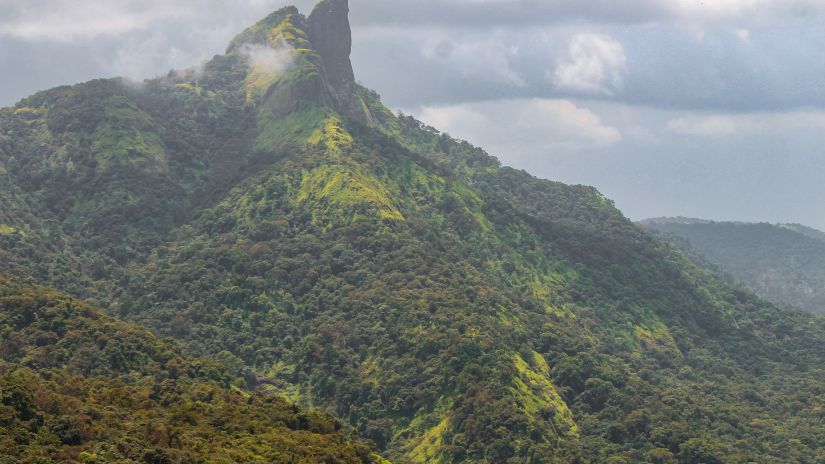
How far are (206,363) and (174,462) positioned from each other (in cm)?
5830

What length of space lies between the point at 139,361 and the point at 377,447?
42.1 metres

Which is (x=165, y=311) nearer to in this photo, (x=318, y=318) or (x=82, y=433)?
(x=318, y=318)

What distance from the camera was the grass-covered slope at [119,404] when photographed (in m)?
97.0

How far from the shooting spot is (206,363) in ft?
507

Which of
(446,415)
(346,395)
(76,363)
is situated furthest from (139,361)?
(446,415)

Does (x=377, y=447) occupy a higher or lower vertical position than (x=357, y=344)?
lower

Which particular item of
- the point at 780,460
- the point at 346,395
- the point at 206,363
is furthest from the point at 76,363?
the point at 780,460

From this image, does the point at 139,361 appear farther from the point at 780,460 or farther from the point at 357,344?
the point at 780,460

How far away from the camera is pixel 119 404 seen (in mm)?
115188

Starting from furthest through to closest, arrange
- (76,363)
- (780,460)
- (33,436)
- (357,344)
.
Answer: (357,344) → (780,460) → (76,363) → (33,436)

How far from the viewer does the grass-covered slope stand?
3819 inches

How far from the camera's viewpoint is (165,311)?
196 meters

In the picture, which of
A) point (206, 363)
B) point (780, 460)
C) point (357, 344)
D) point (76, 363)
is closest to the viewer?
point (76, 363)

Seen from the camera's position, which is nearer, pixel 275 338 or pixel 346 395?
pixel 346 395
